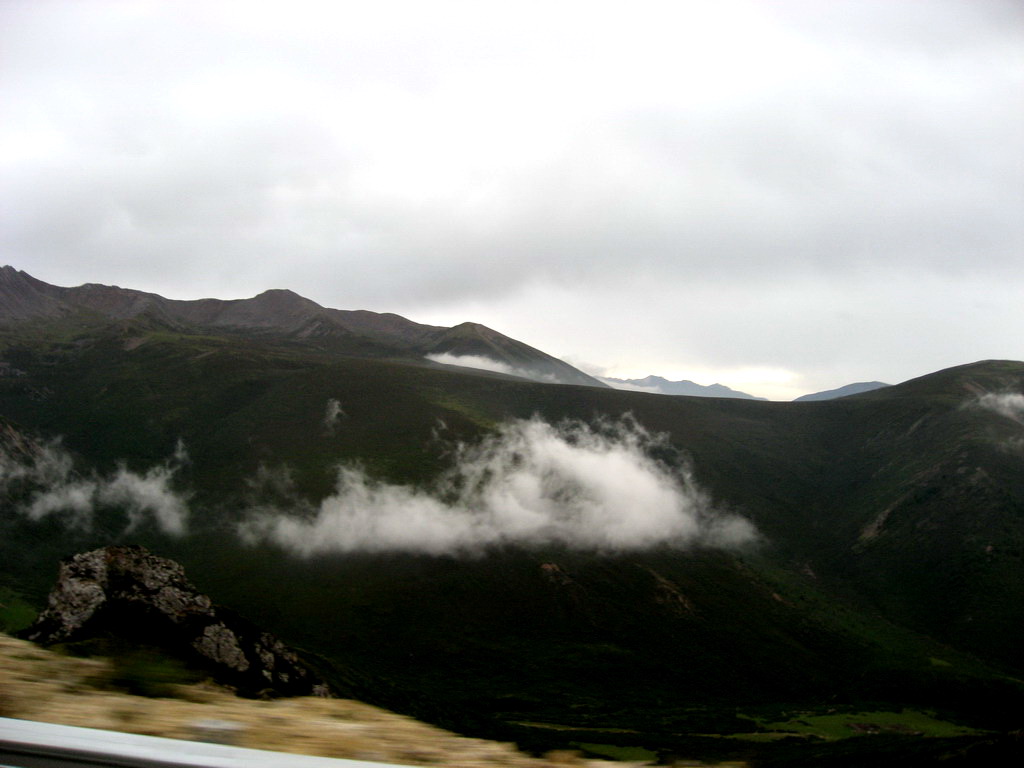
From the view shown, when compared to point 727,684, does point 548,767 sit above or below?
above

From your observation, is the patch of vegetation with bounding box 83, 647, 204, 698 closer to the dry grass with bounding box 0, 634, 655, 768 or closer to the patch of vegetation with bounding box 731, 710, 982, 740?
the dry grass with bounding box 0, 634, 655, 768

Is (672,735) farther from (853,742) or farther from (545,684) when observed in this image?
(545,684)

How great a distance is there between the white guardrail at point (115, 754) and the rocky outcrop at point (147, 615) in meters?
40.8

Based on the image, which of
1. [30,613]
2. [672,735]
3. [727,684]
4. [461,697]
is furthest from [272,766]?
[727,684]

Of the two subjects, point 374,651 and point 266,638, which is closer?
point 266,638

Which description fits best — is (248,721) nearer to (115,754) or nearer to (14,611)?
(115,754)

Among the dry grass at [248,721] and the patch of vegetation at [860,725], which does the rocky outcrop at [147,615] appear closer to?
the dry grass at [248,721]

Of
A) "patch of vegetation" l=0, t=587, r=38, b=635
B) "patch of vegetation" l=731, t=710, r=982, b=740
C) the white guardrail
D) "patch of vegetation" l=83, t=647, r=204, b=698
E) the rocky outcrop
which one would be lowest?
"patch of vegetation" l=731, t=710, r=982, b=740

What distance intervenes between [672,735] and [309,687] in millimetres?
93052

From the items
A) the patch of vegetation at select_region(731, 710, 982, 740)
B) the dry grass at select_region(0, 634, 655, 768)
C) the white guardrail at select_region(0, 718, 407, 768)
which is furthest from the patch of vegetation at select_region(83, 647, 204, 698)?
the patch of vegetation at select_region(731, 710, 982, 740)

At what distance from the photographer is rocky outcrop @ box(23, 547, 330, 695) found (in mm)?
45844

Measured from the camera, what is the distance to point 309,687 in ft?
210

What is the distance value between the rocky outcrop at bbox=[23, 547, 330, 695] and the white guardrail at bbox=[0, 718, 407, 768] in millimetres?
40754

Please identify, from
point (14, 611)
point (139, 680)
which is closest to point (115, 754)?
point (139, 680)
